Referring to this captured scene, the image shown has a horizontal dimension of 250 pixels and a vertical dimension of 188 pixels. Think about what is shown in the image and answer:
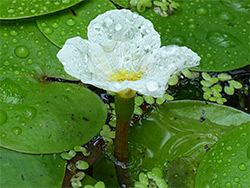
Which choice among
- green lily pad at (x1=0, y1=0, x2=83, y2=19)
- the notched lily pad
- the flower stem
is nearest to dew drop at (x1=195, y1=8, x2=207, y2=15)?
green lily pad at (x1=0, y1=0, x2=83, y2=19)

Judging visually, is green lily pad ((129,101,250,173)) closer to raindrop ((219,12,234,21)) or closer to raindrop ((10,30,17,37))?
raindrop ((219,12,234,21))

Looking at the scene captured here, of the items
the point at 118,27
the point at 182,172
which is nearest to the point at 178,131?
the point at 182,172

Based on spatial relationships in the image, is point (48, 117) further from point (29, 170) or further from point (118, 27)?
point (118, 27)

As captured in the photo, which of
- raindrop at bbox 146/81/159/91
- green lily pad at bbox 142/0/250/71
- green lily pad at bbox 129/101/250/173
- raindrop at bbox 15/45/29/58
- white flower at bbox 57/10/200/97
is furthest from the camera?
green lily pad at bbox 142/0/250/71

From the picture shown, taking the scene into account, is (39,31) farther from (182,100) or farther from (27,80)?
(182,100)

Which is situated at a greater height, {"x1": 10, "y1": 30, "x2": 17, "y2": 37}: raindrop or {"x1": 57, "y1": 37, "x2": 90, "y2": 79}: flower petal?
{"x1": 57, "y1": 37, "x2": 90, "y2": 79}: flower petal
